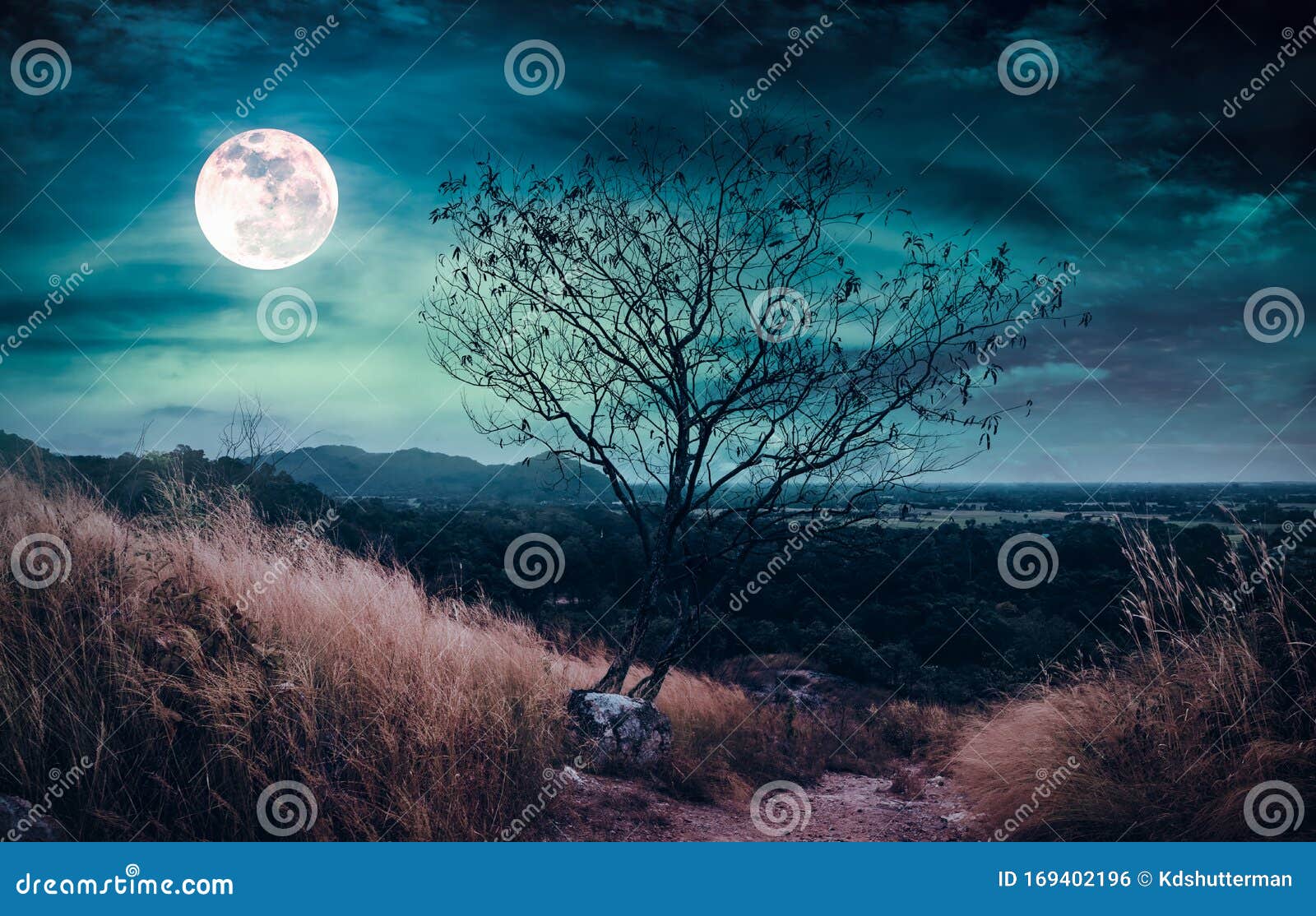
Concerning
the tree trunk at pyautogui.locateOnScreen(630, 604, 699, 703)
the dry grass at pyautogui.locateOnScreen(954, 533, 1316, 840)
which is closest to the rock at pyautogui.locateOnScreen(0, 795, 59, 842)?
the tree trunk at pyautogui.locateOnScreen(630, 604, 699, 703)

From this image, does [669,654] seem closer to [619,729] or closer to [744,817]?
[619,729]

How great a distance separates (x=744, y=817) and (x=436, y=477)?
19.2m

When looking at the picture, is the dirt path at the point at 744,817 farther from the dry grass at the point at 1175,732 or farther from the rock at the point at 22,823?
the rock at the point at 22,823

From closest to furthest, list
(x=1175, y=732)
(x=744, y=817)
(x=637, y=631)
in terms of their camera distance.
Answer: (x=1175, y=732) < (x=744, y=817) < (x=637, y=631)

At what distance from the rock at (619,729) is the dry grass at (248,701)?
0.58 feet

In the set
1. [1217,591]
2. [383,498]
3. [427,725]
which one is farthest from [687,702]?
[383,498]

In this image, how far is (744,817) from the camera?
506 cm

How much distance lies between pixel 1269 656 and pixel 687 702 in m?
5.28

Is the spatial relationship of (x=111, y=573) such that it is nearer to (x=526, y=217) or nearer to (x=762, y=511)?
(x=526, y=217)

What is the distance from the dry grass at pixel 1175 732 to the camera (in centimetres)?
426

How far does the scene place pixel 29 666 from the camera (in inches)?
162

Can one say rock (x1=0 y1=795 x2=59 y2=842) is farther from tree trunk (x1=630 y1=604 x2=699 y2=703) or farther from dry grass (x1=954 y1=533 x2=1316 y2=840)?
dry grass (x1=954 y1=533 x2=1316 y2=840)

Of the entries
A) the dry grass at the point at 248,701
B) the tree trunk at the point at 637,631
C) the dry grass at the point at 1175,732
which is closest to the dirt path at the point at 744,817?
the dry grass at the point at 248,701

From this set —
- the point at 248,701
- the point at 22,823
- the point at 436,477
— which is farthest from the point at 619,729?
the point at 436,477
